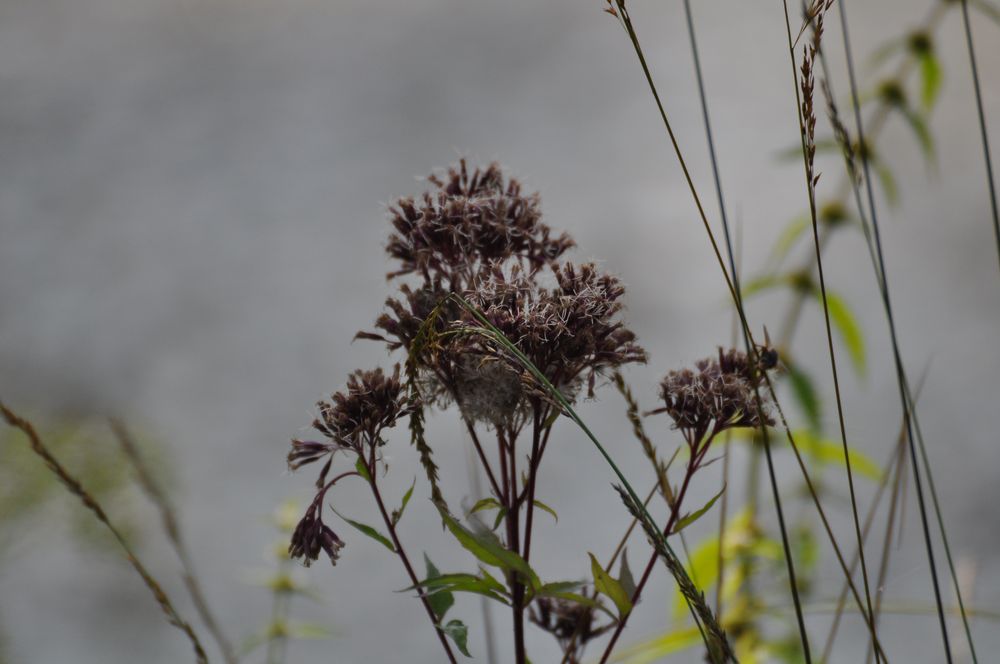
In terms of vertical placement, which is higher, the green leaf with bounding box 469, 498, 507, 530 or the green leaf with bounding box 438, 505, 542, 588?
Answer: the green leaf with bounding box 469, 498, 507, 530

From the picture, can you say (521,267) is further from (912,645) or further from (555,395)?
(912,645)

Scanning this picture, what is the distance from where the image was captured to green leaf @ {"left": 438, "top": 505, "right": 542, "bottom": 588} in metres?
0.40

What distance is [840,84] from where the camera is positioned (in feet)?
6.33

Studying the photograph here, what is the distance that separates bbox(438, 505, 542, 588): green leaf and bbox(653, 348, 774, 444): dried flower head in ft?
0.35

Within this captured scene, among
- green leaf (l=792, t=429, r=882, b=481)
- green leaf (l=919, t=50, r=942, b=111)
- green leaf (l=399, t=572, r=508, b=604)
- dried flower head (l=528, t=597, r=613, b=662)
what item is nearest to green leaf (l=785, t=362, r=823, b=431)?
green leaf (l=792, t=429, r=882, b=481)

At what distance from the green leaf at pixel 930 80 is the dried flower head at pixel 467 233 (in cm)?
81

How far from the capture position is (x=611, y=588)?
420mm

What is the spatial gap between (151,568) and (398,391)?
1311 mm

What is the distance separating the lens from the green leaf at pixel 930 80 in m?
1.12

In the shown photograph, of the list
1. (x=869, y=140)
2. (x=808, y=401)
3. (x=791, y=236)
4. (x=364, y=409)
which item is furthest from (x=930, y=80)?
(x=364, y=409)

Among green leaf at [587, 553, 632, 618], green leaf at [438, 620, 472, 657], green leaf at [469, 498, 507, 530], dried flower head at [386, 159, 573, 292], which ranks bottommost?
green leaf at [438, 620, 472, 657]

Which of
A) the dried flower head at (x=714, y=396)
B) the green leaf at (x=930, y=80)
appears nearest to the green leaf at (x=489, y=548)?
the dried flower head at (x=714, y=396)

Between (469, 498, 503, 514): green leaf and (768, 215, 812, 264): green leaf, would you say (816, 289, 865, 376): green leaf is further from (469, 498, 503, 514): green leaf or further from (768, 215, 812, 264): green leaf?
(469, 498, 503, 514): green leaf

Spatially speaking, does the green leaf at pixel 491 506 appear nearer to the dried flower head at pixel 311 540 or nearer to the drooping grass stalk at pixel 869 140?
the dried flower head at pixel 311 540
